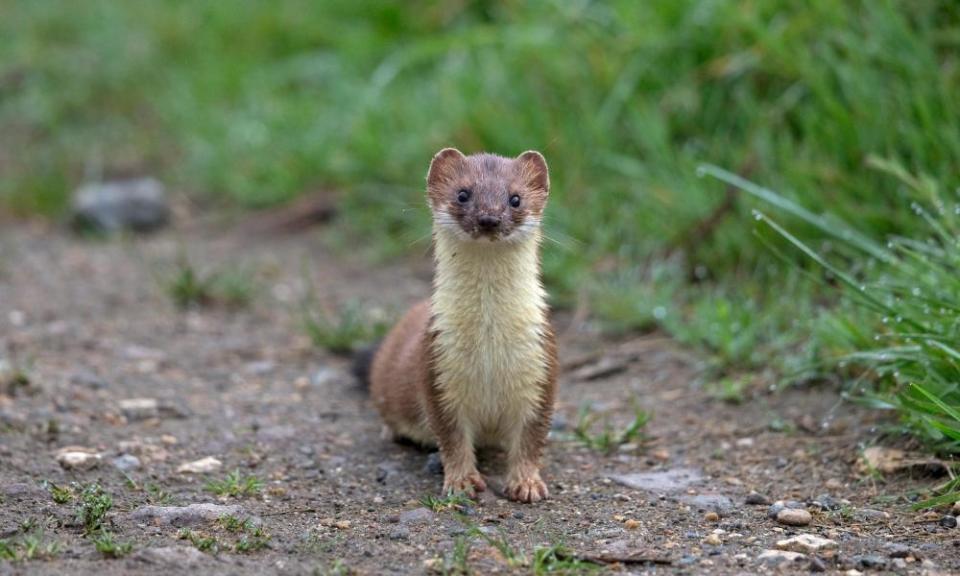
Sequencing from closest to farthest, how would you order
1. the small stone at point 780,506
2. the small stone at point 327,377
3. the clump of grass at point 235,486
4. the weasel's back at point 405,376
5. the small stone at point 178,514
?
the small stone at point 178,514 < the small stone at point 780,506 < the clump of grass at point 235,486 < the weasel's back at point 405,376 < the small stone at point 327,377

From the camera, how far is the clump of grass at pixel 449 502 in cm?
360

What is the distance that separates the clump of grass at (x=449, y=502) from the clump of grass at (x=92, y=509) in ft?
2.98

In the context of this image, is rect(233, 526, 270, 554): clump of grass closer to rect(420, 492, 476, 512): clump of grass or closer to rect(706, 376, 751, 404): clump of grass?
rect(420, 492, 476, 512): clump of grass

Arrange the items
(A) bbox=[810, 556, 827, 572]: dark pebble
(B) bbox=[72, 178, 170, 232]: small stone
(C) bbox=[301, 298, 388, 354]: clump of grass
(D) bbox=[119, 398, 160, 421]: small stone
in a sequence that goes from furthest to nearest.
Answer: (B) bbox=[72, 178, 170, 232]: small stone < (C) bbox=[301, 298, 388, 354]: clump of grass < (D) bbox=[119, 398, 160, 421]: small stone < (A) bbox=[810, 556, 827, 572]: dark pebble

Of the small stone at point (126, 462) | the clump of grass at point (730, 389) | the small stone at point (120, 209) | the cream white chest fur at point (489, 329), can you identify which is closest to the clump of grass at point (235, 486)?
the small stone at point (126, 462)

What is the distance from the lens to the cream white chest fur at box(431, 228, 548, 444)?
3773 mm

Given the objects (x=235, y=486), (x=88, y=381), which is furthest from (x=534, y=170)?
(x=88, y=381)

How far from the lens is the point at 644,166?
630cm

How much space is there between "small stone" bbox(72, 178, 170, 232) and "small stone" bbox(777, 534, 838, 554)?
18.1 feet

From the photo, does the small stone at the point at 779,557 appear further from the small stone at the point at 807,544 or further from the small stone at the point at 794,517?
the small stone at the point at 794,517

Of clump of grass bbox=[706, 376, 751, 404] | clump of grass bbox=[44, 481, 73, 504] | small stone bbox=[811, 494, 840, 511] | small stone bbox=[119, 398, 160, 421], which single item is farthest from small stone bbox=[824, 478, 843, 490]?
small stone bbox=[119, 398, 160, 421]

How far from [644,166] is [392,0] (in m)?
3.26

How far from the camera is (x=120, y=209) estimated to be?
25.7 ft

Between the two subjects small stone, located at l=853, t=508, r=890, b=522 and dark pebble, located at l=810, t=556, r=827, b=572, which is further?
small stone, located at l=853, t=508, r=890, b=522
